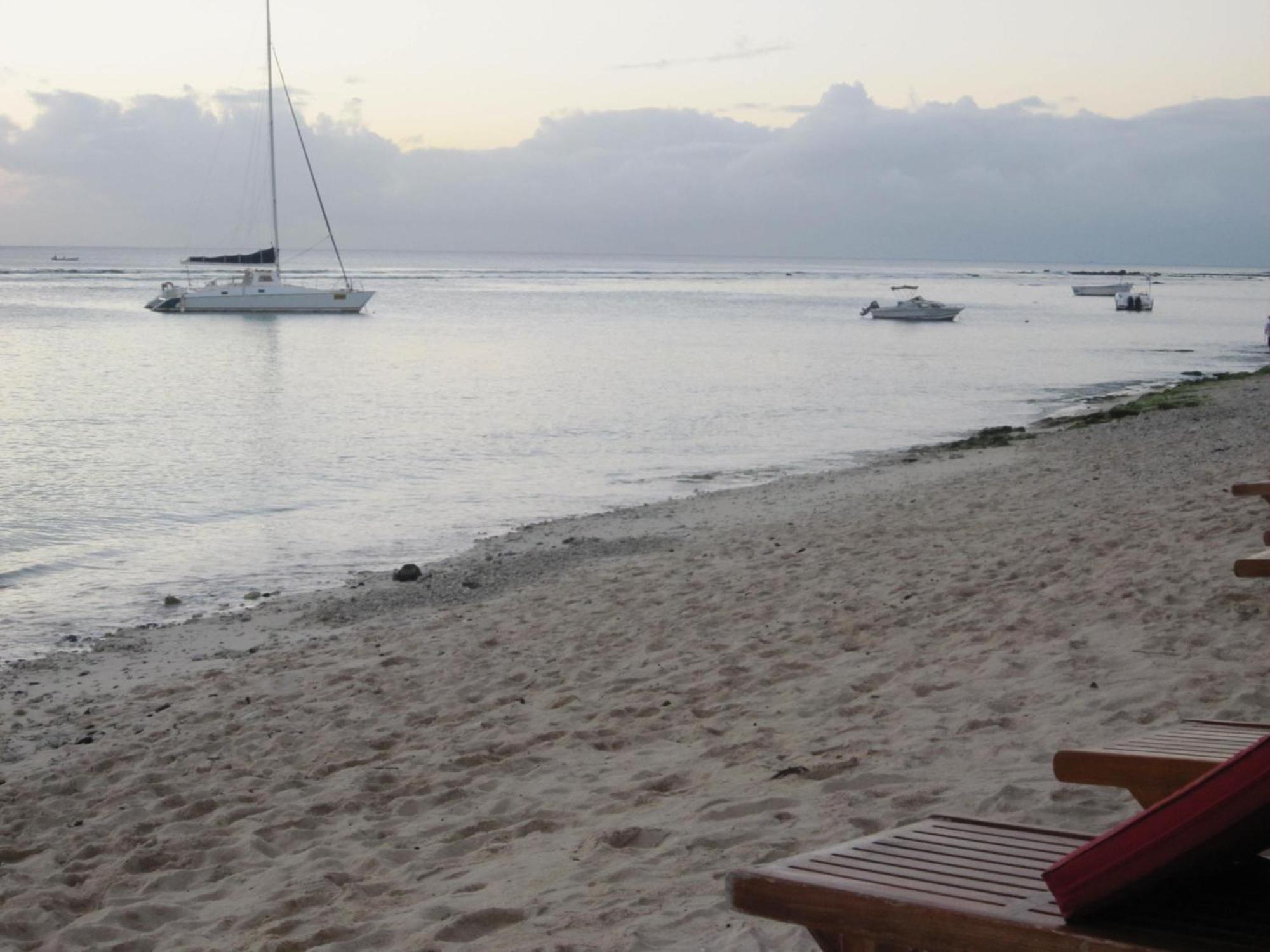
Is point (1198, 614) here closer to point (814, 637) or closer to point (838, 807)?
point (814, 637)

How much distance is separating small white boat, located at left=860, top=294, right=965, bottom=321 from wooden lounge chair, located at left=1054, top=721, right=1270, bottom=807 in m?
62.1

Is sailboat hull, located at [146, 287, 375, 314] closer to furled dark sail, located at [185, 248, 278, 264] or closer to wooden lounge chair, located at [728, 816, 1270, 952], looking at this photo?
furled dark sail, located at [185, 248, 278, 264]

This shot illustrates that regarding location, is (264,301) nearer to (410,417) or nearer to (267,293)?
(267,293)

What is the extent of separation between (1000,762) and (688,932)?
171cm

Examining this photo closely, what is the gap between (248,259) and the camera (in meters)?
64.4

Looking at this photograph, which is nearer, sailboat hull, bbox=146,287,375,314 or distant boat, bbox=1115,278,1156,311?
sailboat hull, bbox=146,287,375,314

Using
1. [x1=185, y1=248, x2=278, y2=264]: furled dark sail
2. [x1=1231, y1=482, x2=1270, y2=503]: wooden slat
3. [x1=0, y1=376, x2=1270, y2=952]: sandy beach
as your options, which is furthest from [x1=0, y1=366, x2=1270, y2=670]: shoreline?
[x1=185, y1=248, x2=278, y2=264]: furled dark sail

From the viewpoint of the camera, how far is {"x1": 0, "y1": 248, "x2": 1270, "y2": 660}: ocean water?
44.9 feet

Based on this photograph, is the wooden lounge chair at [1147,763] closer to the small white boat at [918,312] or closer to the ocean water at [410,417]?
the ocean water at [410,417]

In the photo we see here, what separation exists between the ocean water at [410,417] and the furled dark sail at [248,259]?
10.3 feet

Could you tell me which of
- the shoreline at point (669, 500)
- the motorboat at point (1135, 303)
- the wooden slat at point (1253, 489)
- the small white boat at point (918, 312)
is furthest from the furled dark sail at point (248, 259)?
the wooden slat at point (1253, 489)

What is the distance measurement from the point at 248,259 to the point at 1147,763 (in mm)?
66399

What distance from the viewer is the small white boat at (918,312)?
209ft

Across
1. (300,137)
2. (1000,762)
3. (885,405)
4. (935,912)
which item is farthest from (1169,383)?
(300,137)
